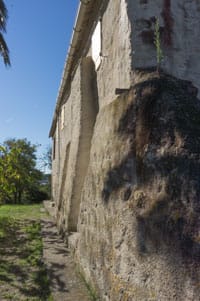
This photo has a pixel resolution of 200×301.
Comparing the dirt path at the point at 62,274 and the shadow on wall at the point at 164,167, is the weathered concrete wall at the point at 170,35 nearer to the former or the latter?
the shadow on wall at the point at 164,167

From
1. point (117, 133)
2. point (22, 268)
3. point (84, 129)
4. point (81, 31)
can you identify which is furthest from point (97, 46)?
point (22, 268)

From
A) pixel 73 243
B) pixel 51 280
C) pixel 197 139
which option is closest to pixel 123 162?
pixel 197 139

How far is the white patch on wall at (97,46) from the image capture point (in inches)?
215

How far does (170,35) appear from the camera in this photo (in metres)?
4.07

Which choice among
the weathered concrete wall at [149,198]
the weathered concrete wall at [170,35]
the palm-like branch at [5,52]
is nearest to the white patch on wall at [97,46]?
the weathered concrete wall at [170,35]

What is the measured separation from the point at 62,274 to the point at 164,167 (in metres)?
2.86

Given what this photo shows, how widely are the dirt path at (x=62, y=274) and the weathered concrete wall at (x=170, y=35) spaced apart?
3073mm

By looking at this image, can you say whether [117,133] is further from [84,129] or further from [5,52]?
[5,52]

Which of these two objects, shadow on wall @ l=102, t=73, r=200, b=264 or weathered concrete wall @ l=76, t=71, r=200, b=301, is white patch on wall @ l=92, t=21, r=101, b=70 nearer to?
weathered concrete wall @ l=76, t=71, r=200, b=301

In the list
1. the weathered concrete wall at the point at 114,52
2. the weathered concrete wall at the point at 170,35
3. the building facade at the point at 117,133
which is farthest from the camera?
the weathered concrete wall at the point at 114,52

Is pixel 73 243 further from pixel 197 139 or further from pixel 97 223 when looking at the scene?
pixel 197 139

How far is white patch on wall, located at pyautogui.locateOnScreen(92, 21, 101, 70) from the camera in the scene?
5.46 metres

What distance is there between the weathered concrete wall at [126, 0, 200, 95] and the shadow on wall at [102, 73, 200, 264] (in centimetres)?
95

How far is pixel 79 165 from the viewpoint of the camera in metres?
5.86
